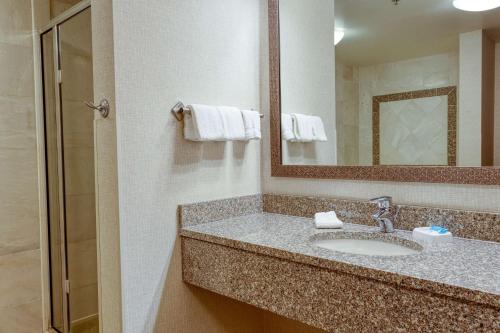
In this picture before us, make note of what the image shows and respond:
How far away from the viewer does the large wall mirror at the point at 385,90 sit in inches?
51.4

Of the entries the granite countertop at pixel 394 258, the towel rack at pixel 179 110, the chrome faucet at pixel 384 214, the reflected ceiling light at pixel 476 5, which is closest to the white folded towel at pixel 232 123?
the towel rack at pixel 179 110

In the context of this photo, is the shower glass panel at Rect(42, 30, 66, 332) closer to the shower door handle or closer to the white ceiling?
the shower door handle

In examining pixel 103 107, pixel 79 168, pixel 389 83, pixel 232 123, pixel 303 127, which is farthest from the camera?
pixel 79 168

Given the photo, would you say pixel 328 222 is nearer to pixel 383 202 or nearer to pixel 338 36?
pixel 383 202

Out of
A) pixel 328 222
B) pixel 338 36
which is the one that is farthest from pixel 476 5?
pixel 328 222

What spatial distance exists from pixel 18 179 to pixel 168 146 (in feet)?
3.58

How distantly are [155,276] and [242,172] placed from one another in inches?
24.9

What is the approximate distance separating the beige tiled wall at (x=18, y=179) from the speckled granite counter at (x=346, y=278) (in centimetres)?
110

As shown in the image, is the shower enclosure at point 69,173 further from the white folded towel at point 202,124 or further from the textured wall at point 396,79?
the textured wall at point 396,79

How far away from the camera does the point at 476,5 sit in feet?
4.31

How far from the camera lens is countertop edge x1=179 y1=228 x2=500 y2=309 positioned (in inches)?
32.8

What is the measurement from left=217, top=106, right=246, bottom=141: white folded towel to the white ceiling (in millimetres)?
527

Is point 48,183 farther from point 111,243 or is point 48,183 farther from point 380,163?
point 380,163

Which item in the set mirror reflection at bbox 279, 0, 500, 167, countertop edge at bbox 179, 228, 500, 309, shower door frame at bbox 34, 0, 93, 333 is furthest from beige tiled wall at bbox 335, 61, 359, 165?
shower door frame at bbox 34, 0, 93, 333
